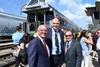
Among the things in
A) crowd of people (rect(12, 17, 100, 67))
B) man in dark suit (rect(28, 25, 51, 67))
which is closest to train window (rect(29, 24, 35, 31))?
crowd of people (rect(12, 17, 100, 67))

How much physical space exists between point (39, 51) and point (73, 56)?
7.49ft

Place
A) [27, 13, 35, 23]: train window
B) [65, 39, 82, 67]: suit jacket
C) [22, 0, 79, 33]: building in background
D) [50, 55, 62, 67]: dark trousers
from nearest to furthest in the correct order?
1. [50, 55, 62, 67]: dark trousers
2. [65, 39, 82, 67]: suit jacket
3. [22, 0, 79, 33]: building in background
4. [27, 13, 35, 23]: train window

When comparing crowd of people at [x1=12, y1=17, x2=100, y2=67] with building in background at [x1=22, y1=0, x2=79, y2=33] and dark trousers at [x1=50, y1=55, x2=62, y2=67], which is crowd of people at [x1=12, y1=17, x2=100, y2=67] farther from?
building in background at [x1=22, y1=0, x2=79, y2=33]

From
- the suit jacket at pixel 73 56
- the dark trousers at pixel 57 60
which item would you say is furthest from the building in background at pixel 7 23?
the dark trousers at pixel 57 60

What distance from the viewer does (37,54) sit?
7383 millimetres

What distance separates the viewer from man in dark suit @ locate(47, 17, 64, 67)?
915cm

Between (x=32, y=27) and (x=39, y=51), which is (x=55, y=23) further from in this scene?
(x=32, y=27)

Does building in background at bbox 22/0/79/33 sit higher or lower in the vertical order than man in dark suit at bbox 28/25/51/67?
higher

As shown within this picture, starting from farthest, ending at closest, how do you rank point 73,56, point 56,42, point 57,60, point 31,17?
1. point 31,17
2. point 73,56
3. point 56,42
4. point 57,60

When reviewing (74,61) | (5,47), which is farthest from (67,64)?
(5,47)

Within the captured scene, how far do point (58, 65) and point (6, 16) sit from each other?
2816 centimetres

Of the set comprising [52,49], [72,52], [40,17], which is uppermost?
[40,17]

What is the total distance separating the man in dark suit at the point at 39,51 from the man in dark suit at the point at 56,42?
62.9 inches

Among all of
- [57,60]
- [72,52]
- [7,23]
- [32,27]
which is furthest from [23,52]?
[7,23]
